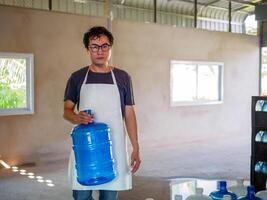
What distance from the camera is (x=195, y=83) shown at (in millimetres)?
7434

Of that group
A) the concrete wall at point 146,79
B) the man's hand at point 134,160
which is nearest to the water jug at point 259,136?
the man's hand at point 134,160

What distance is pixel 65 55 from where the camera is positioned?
5633 millimetres

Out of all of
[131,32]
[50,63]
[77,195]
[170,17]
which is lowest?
[77,195]

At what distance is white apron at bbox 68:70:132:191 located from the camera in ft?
5.75

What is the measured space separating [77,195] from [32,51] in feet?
12.8

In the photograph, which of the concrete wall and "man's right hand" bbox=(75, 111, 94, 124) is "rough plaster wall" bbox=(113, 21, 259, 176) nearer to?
the concrete wall

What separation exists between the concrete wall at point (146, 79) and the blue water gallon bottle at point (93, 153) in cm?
318

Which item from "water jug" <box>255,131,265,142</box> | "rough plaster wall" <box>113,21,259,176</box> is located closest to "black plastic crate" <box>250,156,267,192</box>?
"water jug" <box>255,131,265,142</box>

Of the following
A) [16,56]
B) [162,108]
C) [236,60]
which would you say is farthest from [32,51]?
[236,60]

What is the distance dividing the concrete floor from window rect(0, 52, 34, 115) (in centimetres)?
90

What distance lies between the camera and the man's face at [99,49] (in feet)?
5.70

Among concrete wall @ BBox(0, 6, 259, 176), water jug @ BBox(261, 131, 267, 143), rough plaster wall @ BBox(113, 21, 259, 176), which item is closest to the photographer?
water jug @ BBox(261, 131, 267, 143)

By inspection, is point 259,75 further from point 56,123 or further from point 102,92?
point 102,92

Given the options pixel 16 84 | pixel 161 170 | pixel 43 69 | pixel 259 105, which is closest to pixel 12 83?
pixel 16 84
